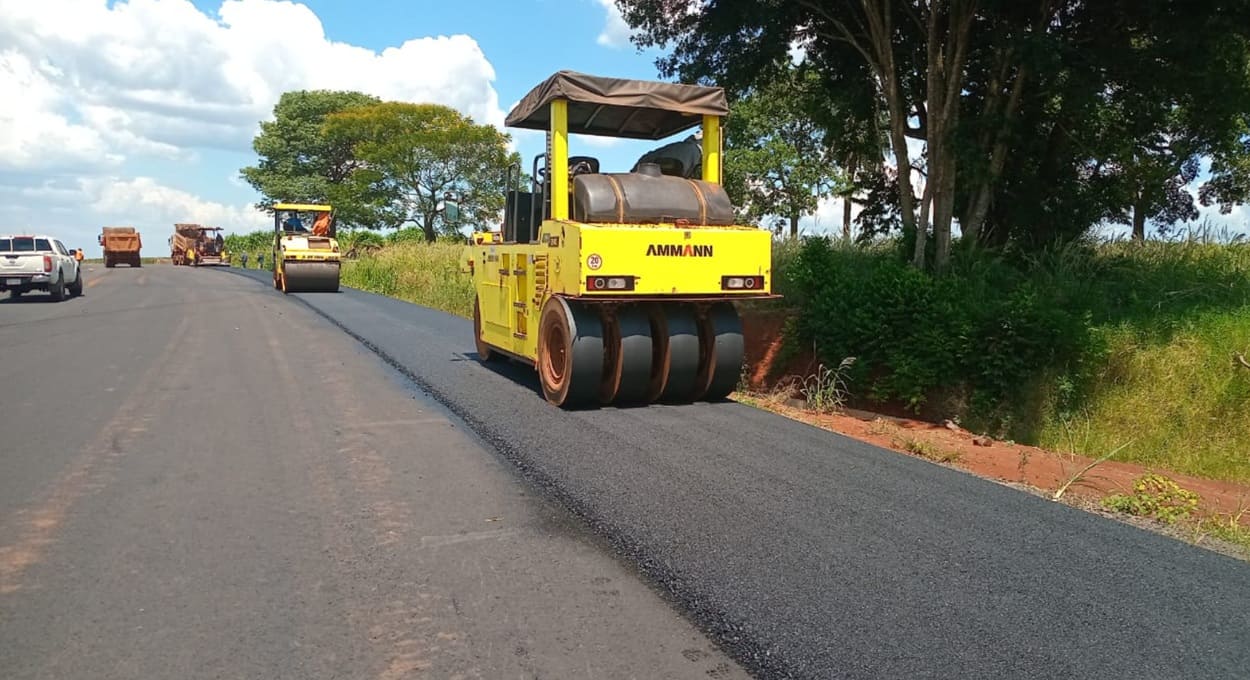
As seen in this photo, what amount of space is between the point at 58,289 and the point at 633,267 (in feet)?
62.4

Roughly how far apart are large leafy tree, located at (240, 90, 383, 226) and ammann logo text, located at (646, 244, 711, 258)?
50.0m

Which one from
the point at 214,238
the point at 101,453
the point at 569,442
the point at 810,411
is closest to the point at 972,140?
the point at 810,411

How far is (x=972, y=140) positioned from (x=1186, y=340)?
3.99 metres

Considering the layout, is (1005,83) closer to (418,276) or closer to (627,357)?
(627,357)

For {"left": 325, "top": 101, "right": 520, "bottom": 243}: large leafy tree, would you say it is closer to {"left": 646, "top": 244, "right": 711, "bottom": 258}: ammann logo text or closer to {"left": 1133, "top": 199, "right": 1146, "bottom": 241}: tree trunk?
{"left": 1133, "top": 199, "right": 1146, "bottom": 241}: tree trunk

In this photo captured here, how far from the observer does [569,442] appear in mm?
6699

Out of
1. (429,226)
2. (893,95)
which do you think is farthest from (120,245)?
(893,95)

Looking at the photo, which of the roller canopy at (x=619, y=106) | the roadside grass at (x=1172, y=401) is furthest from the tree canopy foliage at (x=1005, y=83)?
the roller canopy at (x=619, y=106)

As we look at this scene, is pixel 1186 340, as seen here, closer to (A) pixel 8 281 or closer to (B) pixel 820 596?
(B) pixel 820 596

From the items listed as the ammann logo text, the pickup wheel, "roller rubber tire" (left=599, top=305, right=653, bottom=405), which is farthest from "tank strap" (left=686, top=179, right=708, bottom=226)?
the pickup wheel

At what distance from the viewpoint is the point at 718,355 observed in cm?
838

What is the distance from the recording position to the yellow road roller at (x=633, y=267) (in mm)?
7793

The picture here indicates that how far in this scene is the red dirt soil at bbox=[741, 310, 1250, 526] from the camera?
6.71 meters

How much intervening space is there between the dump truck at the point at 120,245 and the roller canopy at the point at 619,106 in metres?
47.6
